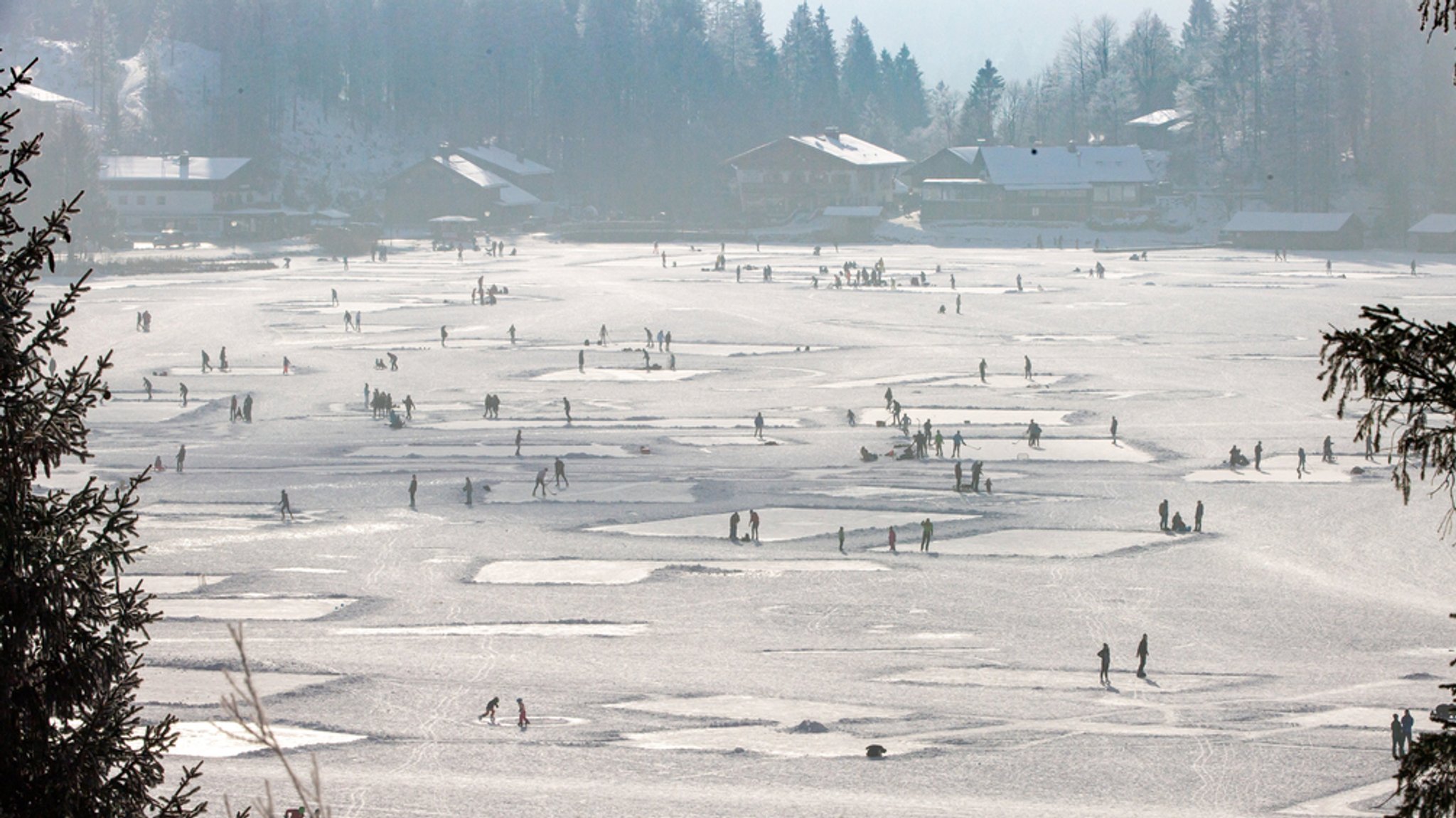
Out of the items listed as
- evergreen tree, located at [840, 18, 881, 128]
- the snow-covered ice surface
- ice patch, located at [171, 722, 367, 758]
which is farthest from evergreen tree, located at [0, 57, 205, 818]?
evergreen tree, located at [840, 18, 881, 128]

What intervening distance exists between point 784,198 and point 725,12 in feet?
144

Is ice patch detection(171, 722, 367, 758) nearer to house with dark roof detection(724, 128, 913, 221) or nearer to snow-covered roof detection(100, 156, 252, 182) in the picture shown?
snow-covered roof detection(100, 156, 252, 182)

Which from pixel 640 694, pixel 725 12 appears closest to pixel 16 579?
pixel 640 694

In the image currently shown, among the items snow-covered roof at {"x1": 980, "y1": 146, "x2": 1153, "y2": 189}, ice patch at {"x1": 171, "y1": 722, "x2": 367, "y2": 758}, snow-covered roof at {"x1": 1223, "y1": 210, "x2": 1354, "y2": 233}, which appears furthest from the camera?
snow-covered roof at {"x1": 980, "y1": 146, "x2": 1153, "y2": 189}

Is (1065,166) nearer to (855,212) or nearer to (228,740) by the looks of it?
(855,212)

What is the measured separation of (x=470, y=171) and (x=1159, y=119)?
174ft

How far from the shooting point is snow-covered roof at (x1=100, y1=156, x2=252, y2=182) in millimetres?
92750

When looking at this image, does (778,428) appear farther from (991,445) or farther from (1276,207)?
(1276,207)

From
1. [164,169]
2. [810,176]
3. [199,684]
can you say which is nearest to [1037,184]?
[810,176]

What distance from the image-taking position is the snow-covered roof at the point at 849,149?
331 feet

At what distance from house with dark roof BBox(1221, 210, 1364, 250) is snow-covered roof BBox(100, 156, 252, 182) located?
64.0 metres

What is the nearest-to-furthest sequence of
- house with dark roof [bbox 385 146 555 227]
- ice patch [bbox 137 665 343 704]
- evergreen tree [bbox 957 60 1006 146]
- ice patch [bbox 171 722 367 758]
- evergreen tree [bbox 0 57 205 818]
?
evergreen tree [bbox 0 57 205 818] < ice patch [bbox 171 722 367 758] < ice patch [bbox 137 665 343 704] < house with dark roof [bbox 385 146 555 227] < evergreen tree [bbox 957 60 1006 146]

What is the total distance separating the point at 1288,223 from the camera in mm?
84938

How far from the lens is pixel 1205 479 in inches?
1225
